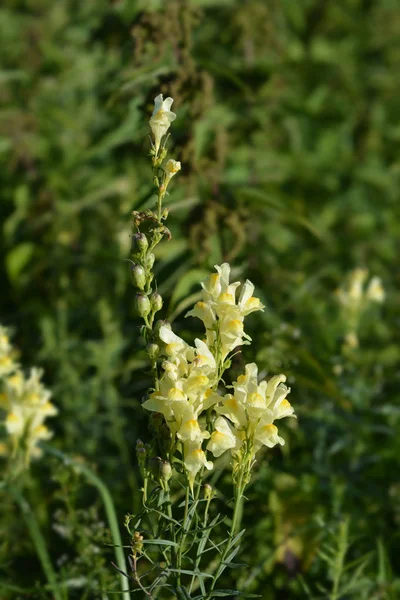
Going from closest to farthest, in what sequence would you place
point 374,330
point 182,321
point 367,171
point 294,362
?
point 294,362, point 182,321, point 374,330, point 367,171

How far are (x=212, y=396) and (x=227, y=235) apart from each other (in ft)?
3.09

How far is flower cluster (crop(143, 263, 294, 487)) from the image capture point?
1.30 meters

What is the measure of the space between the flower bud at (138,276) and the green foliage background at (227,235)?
170 millimetres

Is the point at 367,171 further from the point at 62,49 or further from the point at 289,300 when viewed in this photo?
the point at 62,49

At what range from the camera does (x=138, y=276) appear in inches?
52.2

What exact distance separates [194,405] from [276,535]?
41.0 inches

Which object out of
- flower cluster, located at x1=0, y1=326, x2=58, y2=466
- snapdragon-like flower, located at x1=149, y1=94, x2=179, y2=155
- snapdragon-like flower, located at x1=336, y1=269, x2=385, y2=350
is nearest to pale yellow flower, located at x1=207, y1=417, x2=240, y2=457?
snapdragon-like flower, located at x1=149, y1=94, x2=179, y2=155

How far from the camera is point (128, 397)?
117 inches

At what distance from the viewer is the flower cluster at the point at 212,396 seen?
1.30 m

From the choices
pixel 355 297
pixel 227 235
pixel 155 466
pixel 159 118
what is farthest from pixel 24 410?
pixel 355 297

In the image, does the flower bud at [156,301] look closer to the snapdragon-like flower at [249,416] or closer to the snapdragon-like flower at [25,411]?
the snapdragon-like flower at [249,416]

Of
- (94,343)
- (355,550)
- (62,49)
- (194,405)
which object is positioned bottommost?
(355,550)

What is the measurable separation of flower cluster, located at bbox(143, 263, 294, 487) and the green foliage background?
0.50ft

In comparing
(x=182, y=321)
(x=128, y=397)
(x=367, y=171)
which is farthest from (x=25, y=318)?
(x=367, y=171)
